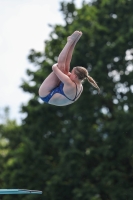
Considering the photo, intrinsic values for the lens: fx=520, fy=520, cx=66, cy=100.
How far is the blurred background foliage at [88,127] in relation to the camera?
1822 cm

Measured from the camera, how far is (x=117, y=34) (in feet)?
64.3

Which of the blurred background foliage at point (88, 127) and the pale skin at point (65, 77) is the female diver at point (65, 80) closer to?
the pale skin at point (65, 77)

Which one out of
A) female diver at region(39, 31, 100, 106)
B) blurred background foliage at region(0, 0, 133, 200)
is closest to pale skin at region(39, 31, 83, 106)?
female diver at region(39, 31, 100, 106)

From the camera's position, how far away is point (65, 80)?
23.0 ft

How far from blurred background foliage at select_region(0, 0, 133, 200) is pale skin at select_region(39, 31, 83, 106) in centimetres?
1042

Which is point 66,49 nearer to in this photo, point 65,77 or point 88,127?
point 65,77

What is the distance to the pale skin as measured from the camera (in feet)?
23.0

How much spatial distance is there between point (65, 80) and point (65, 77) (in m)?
0.04

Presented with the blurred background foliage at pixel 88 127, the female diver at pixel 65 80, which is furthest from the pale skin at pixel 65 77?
the blurred background foliage at pixel 88 127

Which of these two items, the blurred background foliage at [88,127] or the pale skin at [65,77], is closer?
the pale skin at [65,77]

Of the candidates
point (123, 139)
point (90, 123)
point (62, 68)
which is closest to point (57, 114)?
point (90, 123)

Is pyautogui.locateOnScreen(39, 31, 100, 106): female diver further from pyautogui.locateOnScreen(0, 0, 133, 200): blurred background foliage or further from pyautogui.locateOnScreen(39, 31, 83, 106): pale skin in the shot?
pyautogui.locateOnScreen(0, 0, 133, 200): blurred background foliage

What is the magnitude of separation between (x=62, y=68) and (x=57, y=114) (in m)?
13.8

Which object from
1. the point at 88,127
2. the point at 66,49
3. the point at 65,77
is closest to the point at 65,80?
the point at 65,77
